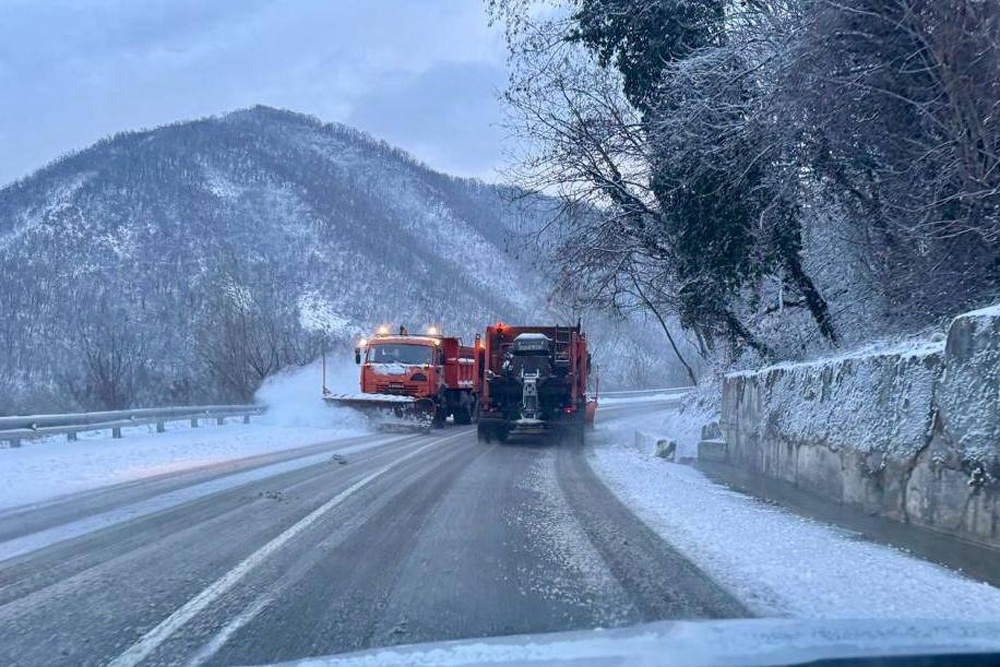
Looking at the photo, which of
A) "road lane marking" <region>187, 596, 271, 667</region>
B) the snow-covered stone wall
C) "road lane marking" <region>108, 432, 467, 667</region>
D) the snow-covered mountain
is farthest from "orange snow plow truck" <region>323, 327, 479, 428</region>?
"road lane marking" <region>187, 596, 271, 667</region>

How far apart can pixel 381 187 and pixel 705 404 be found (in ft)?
520

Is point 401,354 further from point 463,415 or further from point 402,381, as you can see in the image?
point 463,415

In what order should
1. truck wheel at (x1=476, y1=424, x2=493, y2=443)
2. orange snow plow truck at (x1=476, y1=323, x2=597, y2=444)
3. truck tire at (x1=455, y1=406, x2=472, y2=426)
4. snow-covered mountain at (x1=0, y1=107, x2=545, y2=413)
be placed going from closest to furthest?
orange snow plow truck at (x1=476, y1=323, x2=597, y2=444)
truck wheel at (x1=476, y1=424, x2=493, y2=443)
truck tire at (x1=455, y1=406, x2=472, y2=426)
snow-covered mountain at (x1=0, y1=107, x2=545, y2=413)

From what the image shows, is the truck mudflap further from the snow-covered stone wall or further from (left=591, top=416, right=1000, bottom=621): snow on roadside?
(left=591, top=416, right=1000, bottom=621): snow on roadside

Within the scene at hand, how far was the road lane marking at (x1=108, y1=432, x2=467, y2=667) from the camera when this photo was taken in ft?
16.9

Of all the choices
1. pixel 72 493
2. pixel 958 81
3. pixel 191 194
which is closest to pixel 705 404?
pixel 958 81

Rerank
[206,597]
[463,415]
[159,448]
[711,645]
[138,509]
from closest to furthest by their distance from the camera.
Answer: [711,645] < [206,597] < [138,509] < [159,448] < [463,415]

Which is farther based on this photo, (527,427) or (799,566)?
(527,427)

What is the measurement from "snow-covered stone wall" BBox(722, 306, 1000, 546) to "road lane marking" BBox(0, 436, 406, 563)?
7.65 metres

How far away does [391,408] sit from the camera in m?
28.6

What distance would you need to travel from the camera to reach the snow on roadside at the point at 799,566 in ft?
20.0

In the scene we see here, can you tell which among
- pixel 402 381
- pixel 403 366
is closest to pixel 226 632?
pixel 402 381

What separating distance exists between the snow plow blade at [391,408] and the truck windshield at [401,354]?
1263mm

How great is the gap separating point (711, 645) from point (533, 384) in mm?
19510
